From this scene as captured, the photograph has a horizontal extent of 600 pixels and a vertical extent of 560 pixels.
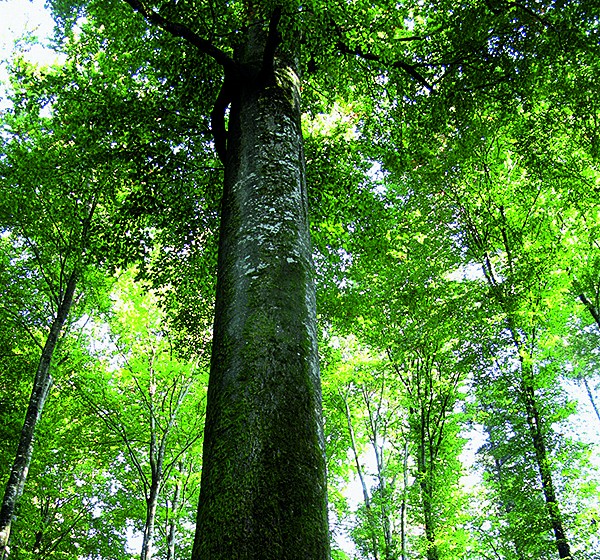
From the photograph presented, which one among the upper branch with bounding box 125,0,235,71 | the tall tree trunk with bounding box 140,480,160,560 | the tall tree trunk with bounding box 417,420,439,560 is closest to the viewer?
the upper branch with bounding box 125,0,235,71

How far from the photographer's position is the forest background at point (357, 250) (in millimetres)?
5793

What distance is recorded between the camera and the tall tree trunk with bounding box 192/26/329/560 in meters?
1.54

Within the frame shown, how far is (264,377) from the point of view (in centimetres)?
192

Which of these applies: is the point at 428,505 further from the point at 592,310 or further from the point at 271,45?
the point at 271,45

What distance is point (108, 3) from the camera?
6.24m

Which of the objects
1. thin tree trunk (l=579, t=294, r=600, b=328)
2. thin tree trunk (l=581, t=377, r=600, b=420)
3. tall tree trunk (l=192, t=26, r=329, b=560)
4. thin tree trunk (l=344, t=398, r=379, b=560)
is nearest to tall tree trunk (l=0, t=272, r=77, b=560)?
tall tree trunk (l=192, t=26, r=329, b=560)

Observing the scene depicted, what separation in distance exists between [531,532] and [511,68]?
10119mm

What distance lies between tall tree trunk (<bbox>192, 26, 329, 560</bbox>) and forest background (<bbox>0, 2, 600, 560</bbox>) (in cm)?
206

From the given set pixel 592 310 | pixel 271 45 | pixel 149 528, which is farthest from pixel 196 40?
pixel 592 310

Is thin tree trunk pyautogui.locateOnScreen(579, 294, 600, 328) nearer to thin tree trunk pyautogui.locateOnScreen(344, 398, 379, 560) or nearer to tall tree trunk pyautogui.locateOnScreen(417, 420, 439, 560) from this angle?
tall tree trunk pyautogui.locateOnScreen(417, 420, 439, 560)

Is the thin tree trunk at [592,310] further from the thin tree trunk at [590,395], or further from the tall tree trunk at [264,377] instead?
the thin tree trunk at [590,395]

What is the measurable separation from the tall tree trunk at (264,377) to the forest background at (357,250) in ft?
6.76

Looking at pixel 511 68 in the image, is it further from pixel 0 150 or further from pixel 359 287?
pixel 0 150

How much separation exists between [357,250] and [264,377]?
7.03 m
